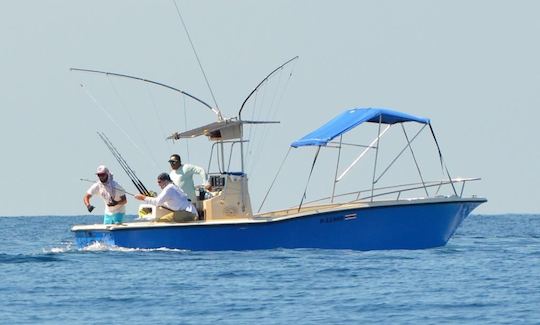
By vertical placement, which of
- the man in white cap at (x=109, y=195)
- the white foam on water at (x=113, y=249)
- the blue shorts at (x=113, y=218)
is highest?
the man in white cap at (x=109, y=195)

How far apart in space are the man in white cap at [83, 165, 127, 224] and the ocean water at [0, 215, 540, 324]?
75 centimetres

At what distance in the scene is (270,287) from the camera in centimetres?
2436

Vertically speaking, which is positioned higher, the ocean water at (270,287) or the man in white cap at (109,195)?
the man in white cap at (109,195)

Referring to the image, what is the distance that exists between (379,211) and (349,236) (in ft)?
2.54

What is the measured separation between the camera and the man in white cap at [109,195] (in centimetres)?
3166

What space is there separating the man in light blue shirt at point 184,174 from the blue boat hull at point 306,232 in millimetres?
1485

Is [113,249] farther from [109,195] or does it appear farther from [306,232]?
[306,232]

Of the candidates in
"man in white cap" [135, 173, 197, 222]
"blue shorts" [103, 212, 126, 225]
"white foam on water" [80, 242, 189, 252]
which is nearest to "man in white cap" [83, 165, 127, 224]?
"blue shorts" [103, 212, 126, 225]

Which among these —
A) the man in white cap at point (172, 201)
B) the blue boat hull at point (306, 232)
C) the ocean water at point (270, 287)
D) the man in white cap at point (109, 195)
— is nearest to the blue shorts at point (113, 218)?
the man in white cap at point (109, 195)

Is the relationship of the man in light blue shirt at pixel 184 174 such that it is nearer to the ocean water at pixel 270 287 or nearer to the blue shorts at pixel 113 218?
the blue shorts at pixel 113 218

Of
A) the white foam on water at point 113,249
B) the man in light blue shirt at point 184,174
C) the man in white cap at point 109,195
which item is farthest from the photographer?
the man in white cap at point 109,195

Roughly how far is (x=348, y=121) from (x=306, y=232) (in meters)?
3.01

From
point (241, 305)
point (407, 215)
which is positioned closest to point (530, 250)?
point (407, 215)

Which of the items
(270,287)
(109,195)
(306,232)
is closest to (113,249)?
(109,195)
